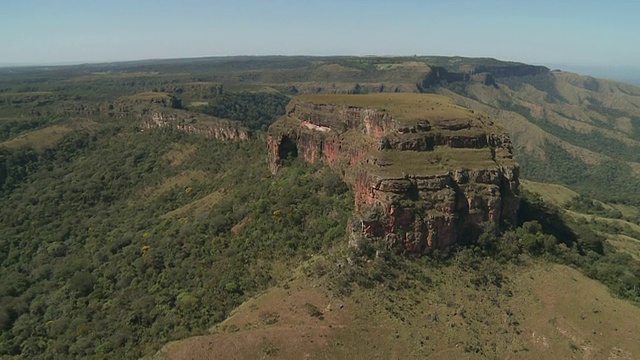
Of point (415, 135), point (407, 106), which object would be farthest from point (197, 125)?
point (415, 135)

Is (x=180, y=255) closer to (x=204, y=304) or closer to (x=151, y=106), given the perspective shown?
(x=204, y=304)

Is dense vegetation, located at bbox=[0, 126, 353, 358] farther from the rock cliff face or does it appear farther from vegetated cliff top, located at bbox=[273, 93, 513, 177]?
vegetated cliff top, located at bbox=[273, 93, 513, 177]

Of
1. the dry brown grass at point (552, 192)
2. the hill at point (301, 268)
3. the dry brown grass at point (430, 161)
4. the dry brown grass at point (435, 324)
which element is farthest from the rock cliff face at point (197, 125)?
the dry brown grass at point (435, 324)

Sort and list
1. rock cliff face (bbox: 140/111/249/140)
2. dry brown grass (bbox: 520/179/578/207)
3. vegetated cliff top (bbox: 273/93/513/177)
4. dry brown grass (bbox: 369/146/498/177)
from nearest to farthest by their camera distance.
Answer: dry brown grass (bbox: 369/146/498/177) → vegetated cliff top (bbox: 273/93/513/177) → rock cliff face (bbox: 140/111/249/140) → dry brown grass (bbox: 520/179/578/207)

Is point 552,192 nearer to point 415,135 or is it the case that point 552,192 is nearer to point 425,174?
point 415,135

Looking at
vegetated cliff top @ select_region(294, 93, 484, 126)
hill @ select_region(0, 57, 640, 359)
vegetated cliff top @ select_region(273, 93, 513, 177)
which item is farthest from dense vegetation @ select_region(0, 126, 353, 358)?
vegetated cliff top @ select_region(294, 93, 484, 126)

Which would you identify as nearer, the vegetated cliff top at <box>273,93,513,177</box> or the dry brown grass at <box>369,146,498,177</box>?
the dry brown grass at <box>369,146,498,177</box>

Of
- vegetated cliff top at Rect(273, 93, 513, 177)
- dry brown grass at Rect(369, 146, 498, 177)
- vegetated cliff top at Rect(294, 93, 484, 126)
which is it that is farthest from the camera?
vegetated cliff top at Rect(294, 93, 484, 126)

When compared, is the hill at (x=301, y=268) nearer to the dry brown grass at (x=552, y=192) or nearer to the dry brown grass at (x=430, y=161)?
the dry brown grass at (x=430, y=161)

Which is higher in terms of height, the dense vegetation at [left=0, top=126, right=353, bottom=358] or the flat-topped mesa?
the flat-topped mesa

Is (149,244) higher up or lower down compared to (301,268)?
lower down
